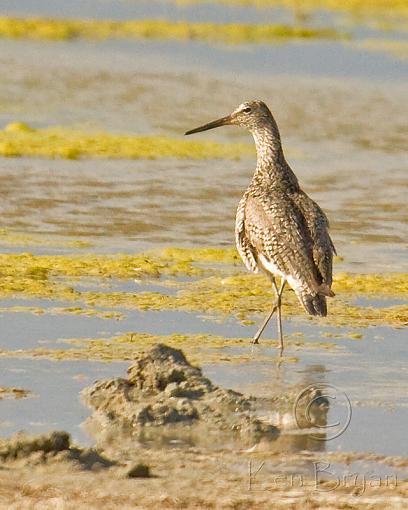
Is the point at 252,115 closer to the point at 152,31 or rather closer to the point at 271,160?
the point at 271,160

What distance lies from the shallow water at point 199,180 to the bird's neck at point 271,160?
1063 millimetres

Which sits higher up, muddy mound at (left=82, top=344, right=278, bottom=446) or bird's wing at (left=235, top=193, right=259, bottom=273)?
bird's wing at (left=235, top=193, right=259, bottom=273)

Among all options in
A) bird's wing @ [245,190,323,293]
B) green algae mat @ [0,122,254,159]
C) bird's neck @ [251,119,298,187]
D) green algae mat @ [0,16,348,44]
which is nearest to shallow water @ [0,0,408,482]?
green algae mat @ [0,122,254,159]

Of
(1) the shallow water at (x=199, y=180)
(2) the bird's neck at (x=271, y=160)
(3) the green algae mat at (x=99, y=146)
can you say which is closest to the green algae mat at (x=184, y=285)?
(1) the shallow water at (x=199, y=180)

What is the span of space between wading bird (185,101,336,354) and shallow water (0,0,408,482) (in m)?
0.38

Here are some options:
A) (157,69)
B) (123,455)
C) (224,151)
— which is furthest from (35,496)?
(157,69)

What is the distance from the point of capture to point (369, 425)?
7.85 metres

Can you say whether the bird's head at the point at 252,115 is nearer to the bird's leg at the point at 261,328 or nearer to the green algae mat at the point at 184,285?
the green algae mat at the point at 184,285

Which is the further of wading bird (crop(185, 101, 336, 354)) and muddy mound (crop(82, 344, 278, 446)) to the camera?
wading bird (crop(185, 101, 336, 354))

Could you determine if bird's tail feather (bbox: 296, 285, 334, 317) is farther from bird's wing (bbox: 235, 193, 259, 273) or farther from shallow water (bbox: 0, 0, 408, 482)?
bird's wing (bbox: 235, 193, 259, 273)

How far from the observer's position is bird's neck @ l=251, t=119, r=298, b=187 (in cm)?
1074

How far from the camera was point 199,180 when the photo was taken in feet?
52.4

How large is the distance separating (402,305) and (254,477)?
14.2 ft

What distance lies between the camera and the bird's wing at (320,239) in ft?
31.7
